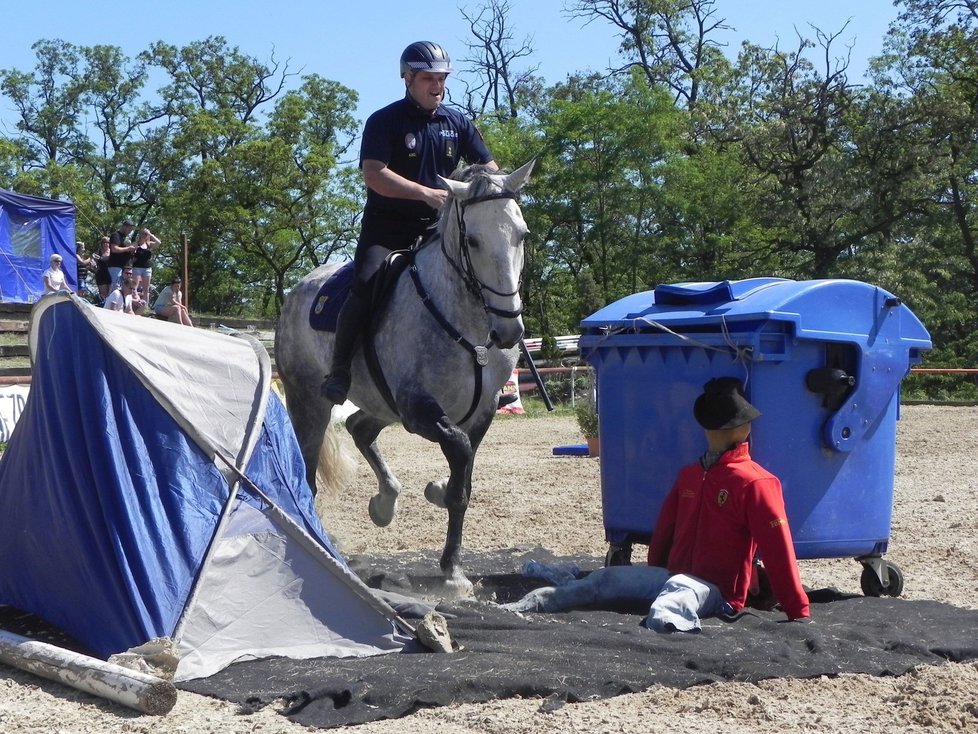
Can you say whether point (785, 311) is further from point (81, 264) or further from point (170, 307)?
point (81, 264)

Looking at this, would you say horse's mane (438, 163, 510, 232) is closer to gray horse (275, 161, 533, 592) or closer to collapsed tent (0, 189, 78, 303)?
gray horse (275, 161, 533, 592)

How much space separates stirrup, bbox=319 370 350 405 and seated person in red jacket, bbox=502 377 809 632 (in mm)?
1838

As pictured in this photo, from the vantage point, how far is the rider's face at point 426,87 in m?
6.57

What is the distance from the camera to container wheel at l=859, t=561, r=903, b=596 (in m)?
6.09

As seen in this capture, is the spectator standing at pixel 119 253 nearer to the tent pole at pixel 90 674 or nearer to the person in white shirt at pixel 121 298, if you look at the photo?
the person in white shirt at pixel 121 298

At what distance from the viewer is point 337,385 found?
680cm

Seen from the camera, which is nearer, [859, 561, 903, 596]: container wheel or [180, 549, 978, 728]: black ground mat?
[180, 549, 978, 728]: black ground mat

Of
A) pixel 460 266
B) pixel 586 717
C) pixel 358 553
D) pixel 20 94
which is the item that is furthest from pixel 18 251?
pixel 20 94

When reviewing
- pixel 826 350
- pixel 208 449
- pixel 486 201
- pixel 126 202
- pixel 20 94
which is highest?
pixel 20 94

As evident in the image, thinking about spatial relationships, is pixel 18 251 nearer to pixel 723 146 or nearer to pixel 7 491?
pixel 7 491

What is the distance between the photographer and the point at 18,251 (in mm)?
22281

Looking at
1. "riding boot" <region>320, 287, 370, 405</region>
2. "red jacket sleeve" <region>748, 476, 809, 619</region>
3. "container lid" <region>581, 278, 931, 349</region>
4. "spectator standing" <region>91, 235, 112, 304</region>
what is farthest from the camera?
"spectator standing" <region>91, 235, 112, 304</region>

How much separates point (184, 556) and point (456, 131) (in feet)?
10.7

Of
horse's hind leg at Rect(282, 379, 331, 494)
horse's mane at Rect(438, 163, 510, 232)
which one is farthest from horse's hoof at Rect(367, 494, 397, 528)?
horse's mane at Rect(438, 163, 510, 232)
